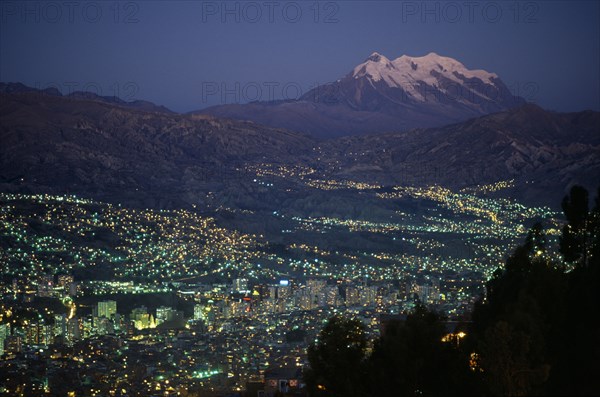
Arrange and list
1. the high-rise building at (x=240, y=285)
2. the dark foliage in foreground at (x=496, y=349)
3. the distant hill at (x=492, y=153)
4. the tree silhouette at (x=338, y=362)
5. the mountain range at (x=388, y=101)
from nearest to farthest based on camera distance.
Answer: the dark foliage in foreground at (x=496, y=349)
the tree silhouette at (x=338, y=362)
the high-rise building at (x=240, y=285)
the distant hill at (x=492, y=153)
the mountain range at (x=388, y=101)

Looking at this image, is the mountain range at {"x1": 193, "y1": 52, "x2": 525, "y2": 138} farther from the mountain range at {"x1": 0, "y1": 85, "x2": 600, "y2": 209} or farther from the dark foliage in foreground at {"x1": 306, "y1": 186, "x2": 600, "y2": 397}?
the dark foliage in foreground at {"x1": 306, "y1": 186, "x2": 600, "y2": 397}

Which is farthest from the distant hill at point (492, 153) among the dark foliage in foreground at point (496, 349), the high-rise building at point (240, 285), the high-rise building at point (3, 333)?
the dark foliage in foreground at point (496, 349)

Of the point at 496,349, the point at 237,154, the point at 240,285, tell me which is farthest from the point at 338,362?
the point at 237,154

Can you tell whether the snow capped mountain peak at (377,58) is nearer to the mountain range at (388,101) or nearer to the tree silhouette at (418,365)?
the mountain range at (388,101)

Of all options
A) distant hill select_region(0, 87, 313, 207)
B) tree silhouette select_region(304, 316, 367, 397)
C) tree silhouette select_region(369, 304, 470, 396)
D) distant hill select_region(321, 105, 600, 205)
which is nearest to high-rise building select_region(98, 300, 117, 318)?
tree silhouette select_region(304, 316, 367, 397)

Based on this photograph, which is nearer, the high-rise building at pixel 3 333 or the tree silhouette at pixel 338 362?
the tree silhouette at pixel 338 362

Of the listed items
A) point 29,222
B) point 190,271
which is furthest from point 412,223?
point 29,222

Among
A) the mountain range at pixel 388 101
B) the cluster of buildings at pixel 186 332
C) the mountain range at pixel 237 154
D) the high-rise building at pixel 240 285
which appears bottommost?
the cluster of buildings at pixel 186 332
